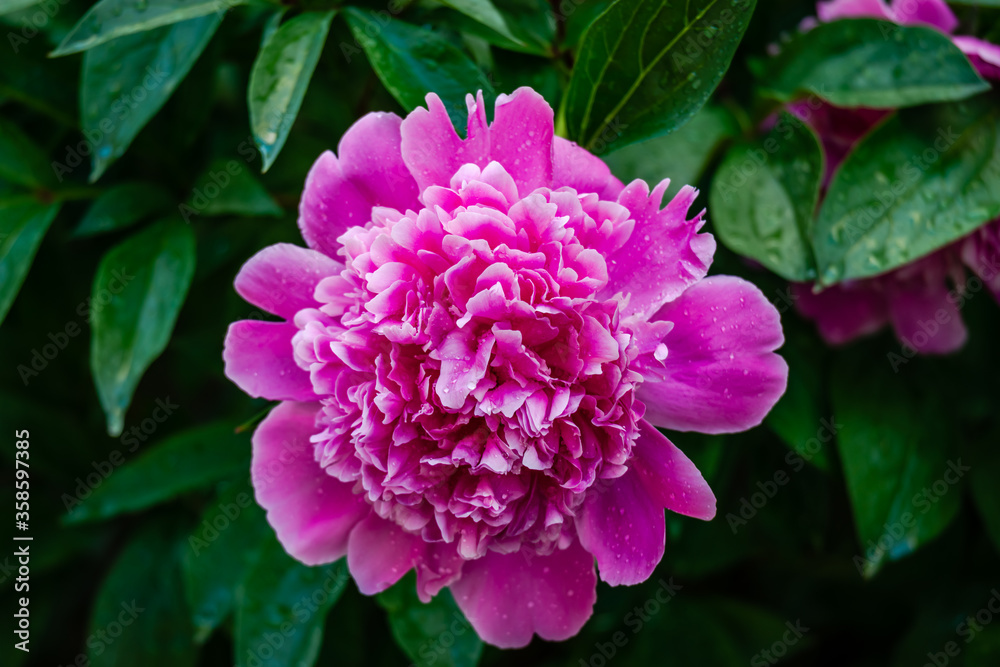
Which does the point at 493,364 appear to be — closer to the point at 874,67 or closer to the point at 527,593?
the point at 527,593

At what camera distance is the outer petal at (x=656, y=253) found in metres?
0.50

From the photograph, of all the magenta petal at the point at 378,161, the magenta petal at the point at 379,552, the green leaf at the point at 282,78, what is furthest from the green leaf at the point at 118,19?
the magenta petal at the point at 379,552

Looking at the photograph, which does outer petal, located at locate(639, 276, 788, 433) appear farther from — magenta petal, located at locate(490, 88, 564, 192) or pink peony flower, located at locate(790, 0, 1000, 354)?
pink peony flower, located at locate(790, 0, 1000, 354)

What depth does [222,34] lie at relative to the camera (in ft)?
2.59

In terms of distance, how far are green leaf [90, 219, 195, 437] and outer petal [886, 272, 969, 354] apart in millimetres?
660

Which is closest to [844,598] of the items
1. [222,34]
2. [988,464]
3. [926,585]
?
[926,585]

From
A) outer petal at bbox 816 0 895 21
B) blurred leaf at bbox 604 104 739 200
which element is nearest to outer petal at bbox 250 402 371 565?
blurred leaf at bbox 604 104 739 200

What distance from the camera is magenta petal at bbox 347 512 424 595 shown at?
A: 1.83 ft

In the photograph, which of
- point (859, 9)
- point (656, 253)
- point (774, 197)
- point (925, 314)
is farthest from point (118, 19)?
point (925, 314)

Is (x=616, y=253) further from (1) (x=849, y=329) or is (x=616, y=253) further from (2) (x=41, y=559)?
(2) (x=41, y=559)

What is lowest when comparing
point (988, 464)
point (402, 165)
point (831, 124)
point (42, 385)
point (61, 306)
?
point (988, 464)

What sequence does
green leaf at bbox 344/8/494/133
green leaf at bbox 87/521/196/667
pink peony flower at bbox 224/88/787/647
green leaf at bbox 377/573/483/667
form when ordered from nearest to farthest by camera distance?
1. pink peony flower at bbox 224/88/787/647
2. green leaf at bbox 344/8/494/133
3. green leaf at bbox 377/573/483/667
4. green leaf at bbox 87/521/196/667

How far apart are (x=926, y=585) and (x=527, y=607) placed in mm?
662

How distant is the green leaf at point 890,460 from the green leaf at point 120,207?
2.34 ft
